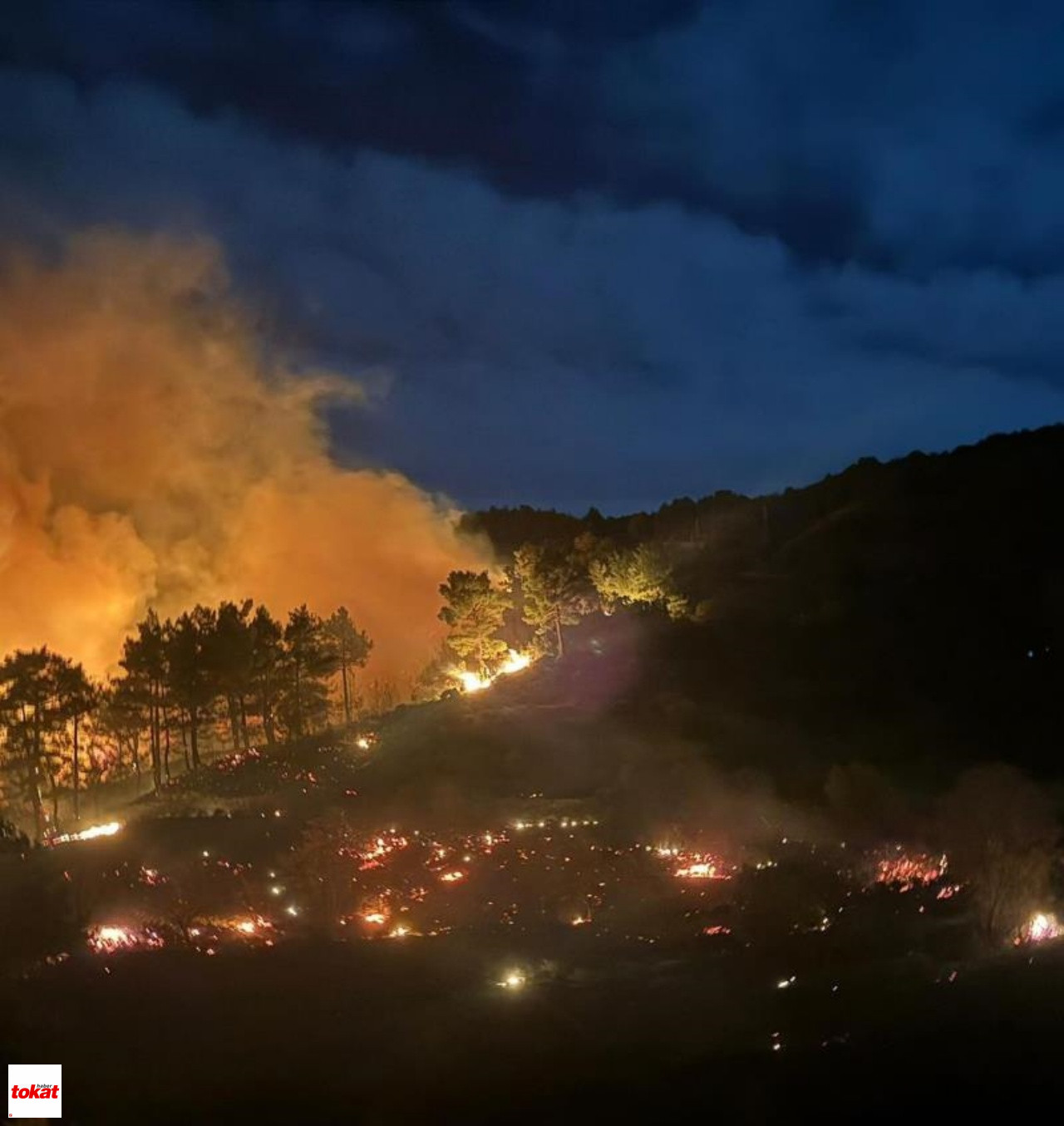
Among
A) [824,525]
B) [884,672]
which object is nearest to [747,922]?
[884,672]

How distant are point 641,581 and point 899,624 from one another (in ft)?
34.9

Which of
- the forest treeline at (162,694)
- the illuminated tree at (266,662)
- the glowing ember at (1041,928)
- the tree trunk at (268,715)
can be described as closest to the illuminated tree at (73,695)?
the forest treeline at (162,694)

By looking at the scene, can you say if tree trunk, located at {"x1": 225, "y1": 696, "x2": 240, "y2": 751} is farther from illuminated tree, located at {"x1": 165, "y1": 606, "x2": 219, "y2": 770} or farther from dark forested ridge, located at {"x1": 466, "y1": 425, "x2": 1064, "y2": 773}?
dark forested ridge, located at {"x1": 466, "y1": 425, "x2": 1064, "y2": 773}

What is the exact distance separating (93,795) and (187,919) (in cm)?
3202

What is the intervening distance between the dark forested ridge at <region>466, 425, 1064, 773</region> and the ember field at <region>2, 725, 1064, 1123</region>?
45.3 feet

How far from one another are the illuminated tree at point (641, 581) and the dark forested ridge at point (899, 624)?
105 centimetres

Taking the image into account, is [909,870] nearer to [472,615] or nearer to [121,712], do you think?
[472,615]

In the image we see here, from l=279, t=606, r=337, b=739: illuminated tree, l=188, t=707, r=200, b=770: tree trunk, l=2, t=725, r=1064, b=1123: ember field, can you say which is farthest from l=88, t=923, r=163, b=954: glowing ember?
l=279, t=606, r=337, b=739: illuminated tree

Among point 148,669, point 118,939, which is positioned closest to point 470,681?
point 148,669

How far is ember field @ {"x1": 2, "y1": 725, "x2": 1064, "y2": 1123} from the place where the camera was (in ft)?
25.3

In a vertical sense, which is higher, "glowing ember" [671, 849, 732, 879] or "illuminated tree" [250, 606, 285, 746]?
"illuminated tree" [250, 606, 285, 746]

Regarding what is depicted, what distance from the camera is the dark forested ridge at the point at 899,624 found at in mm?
31344

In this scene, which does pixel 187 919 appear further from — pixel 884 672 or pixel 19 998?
pixel 884 672

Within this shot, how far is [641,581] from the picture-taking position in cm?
4534
